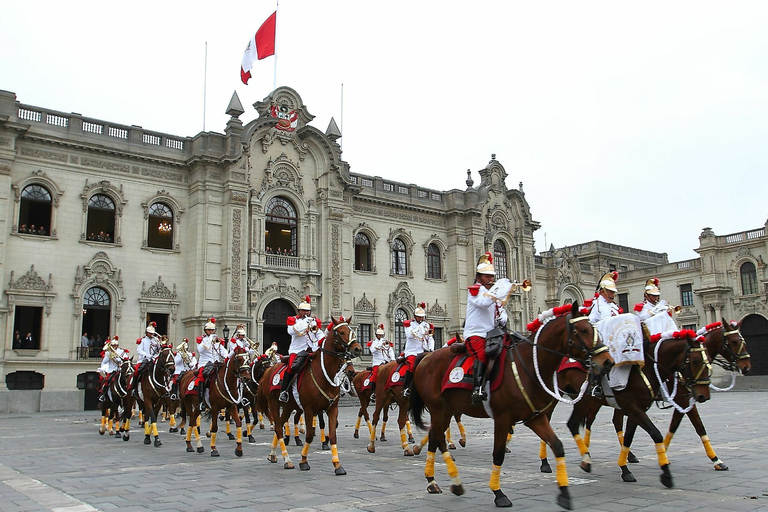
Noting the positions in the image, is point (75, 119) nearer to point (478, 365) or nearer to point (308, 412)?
point (308, 412)

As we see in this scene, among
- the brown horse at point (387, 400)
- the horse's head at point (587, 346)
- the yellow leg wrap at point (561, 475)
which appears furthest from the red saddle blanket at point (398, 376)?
the yellow leg wrap at point (561, 475)

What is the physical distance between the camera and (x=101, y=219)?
30.5 metres

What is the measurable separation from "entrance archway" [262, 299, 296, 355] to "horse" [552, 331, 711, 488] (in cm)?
2446

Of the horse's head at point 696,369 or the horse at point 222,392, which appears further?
the horse at point 222,392

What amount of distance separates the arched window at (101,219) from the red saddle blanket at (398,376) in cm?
2046

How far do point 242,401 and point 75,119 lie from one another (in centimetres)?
2102

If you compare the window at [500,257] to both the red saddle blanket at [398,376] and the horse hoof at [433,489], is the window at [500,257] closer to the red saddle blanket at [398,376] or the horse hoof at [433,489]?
the red saddle blanket at [398,376]

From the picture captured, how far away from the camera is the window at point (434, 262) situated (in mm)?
41250

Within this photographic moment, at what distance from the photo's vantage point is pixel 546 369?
8.09 metres

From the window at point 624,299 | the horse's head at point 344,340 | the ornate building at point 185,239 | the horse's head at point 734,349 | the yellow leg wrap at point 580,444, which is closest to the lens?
the yellow leg wrap at point 580,444

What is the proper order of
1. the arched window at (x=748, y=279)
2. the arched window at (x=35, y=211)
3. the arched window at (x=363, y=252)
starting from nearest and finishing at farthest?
the arched window at (x=35, y=211) < the arched window at (x=363, y=252) < the arched window at (x=748, y=279)

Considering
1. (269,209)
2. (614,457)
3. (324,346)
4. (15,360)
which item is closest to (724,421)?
(614,457)

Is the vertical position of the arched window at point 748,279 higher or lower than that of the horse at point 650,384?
higher

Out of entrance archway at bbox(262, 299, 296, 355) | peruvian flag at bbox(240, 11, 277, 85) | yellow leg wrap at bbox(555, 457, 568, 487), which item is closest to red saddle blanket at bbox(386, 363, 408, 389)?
yellow leg wrap at bbox(555, 457, 568, 487)
